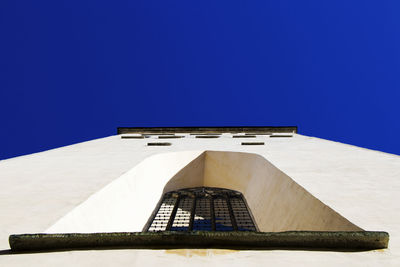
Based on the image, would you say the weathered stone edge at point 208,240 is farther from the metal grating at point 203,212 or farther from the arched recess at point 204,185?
the metal grating at point 203,212

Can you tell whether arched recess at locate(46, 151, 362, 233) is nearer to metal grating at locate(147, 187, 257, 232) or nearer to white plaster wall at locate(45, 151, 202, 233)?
white plaster wall at locate(45, 151, 202, 233)

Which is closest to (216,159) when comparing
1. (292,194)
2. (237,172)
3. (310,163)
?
(237,172)

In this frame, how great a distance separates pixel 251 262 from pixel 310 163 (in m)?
4.29

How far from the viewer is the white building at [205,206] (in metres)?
1.98

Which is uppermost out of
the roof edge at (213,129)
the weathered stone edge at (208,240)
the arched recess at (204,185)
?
the roof edge at (213,129)

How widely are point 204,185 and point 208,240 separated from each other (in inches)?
254

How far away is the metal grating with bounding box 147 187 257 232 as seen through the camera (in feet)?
18.5

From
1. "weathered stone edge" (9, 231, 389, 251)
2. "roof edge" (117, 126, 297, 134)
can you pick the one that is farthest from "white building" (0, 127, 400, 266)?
"roof edge" (117, 126, 297, 134)

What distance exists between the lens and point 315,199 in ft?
11.4

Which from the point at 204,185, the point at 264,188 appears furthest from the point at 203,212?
the point at 264,188

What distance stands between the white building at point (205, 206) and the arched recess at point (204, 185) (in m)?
0.02

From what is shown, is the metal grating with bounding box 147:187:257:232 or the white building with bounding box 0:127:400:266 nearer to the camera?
the white building with bounding box 0:127:400:266

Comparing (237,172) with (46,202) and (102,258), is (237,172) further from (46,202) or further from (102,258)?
(102,258)

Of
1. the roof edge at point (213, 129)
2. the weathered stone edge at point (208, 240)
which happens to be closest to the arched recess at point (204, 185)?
the weathered stone edge at point (208, 240)
